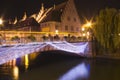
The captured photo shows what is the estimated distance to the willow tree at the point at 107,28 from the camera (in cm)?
3491

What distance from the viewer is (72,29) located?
2135 inches

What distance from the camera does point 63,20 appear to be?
51219 mm

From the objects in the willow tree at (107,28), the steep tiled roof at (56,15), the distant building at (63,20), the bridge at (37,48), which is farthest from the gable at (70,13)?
the willow tree at (107,28)

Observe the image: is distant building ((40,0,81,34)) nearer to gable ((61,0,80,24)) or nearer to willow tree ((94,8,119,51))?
gable ((61,0,80,24))

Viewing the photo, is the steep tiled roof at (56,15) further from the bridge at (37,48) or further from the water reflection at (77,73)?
the water reflection at (77,73)

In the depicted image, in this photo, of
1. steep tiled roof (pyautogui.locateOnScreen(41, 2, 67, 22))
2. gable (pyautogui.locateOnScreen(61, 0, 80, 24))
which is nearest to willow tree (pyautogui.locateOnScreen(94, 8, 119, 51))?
steep tiled roof (pyautogui.locateOnScreen(41, 2, 67, 22))

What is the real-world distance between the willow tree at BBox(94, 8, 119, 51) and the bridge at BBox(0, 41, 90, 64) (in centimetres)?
359

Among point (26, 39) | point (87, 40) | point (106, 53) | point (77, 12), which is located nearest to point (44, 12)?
point (77, 12)

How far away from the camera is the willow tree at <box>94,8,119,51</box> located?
34906 mm

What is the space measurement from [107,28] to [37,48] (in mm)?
12443

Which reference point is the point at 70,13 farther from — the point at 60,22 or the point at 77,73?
the point at 77,73

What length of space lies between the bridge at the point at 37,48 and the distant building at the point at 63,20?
12271 millimetres

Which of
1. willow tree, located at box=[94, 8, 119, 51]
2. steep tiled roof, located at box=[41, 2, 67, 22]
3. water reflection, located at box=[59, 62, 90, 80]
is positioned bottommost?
water reflection, located at box=[59, 62, 90, 80]

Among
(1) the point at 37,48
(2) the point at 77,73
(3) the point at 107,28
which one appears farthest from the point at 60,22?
(2) the point at 77,73
